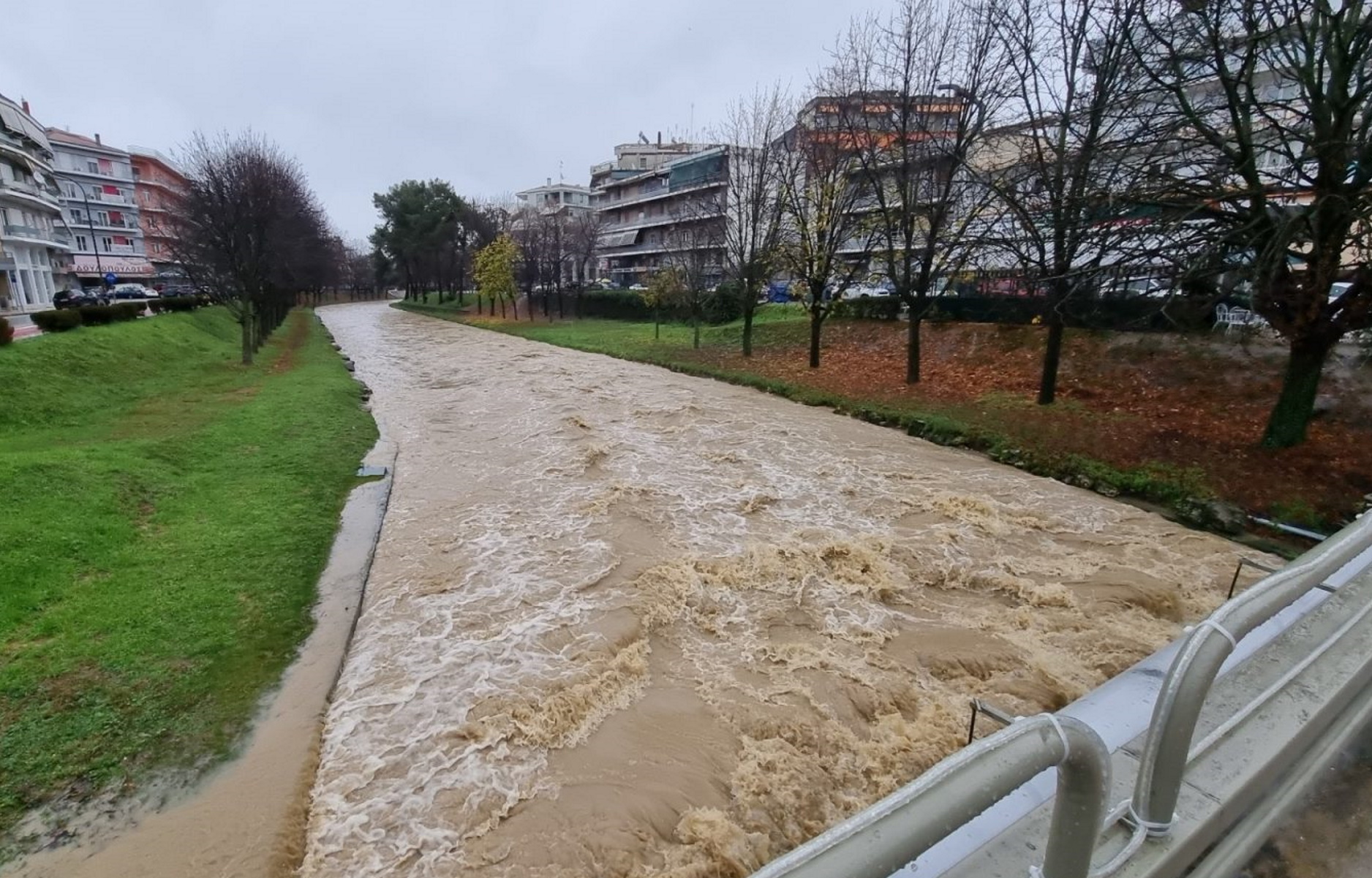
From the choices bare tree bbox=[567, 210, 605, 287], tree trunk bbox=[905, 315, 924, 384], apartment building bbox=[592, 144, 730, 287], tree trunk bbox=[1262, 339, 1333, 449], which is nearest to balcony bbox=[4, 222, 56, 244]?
bare tree bbox=[567, 210, 605, 287]

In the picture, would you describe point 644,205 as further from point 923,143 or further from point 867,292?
point 923,143

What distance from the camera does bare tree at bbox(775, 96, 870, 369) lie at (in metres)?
18.9

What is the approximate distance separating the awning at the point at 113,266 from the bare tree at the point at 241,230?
36698 mm

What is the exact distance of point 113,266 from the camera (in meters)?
59.1

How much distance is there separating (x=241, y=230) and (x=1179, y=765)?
25.1 m

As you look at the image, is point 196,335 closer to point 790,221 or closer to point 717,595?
point 790,221

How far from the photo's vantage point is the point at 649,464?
11391 mm

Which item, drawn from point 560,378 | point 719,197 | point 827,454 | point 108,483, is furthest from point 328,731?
point 719,197

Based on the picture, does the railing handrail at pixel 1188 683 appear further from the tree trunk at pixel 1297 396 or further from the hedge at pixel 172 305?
the hedge at pixel 172 305

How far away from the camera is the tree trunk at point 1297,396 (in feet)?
30.6

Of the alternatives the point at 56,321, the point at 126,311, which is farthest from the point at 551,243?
the point at 56,321

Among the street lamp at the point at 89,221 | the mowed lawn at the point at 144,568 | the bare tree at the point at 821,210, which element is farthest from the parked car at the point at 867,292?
the street lamp at the point at 89,221

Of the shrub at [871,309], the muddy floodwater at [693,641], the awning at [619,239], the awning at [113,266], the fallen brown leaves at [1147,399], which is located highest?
the awning at [619,239]

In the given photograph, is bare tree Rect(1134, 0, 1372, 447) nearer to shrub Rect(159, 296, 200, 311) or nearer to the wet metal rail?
the wet metal rail
